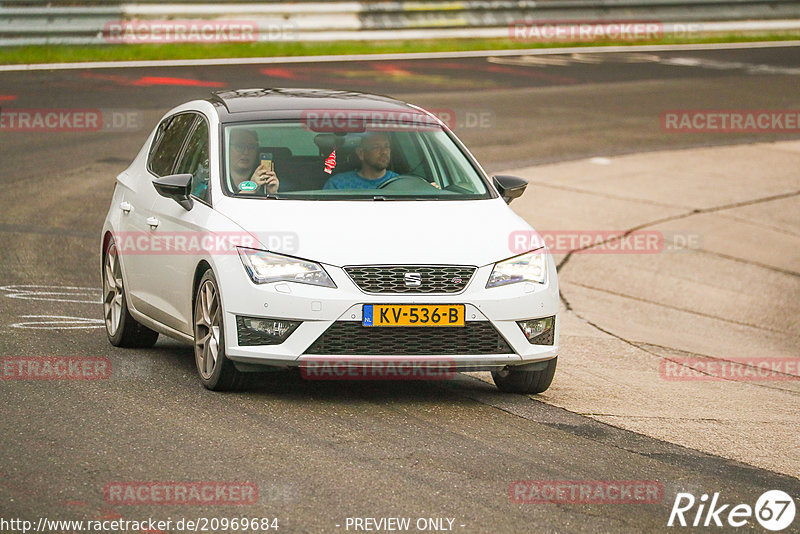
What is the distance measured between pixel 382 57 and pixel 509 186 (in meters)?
19.0

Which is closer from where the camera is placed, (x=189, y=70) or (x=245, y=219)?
(x=245, y=219)

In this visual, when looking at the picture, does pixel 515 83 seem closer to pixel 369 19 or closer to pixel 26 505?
pixel 369 19

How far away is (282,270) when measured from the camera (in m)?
7.40

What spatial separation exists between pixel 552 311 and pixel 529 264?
0.31 metres

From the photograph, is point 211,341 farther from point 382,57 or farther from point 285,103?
point 382,57

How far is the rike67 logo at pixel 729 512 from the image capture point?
577cm

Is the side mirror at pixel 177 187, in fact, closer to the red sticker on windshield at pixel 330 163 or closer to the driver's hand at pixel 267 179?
the driver's hand at pixel 267 179

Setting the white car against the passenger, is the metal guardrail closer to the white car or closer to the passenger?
the white car

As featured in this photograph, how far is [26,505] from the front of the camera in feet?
18.2

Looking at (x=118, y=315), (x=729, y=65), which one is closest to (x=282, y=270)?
(x=118, y=315)

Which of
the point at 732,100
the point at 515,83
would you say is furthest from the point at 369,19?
the point at 732,100

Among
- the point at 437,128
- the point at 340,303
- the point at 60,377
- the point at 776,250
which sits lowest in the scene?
the point at 776,250

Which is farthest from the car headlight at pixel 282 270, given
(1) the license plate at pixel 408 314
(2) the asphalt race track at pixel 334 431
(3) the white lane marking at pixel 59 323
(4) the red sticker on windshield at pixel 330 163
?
(3) the white lane marking at pixel 59 323

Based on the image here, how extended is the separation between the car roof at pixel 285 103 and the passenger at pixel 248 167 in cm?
18
